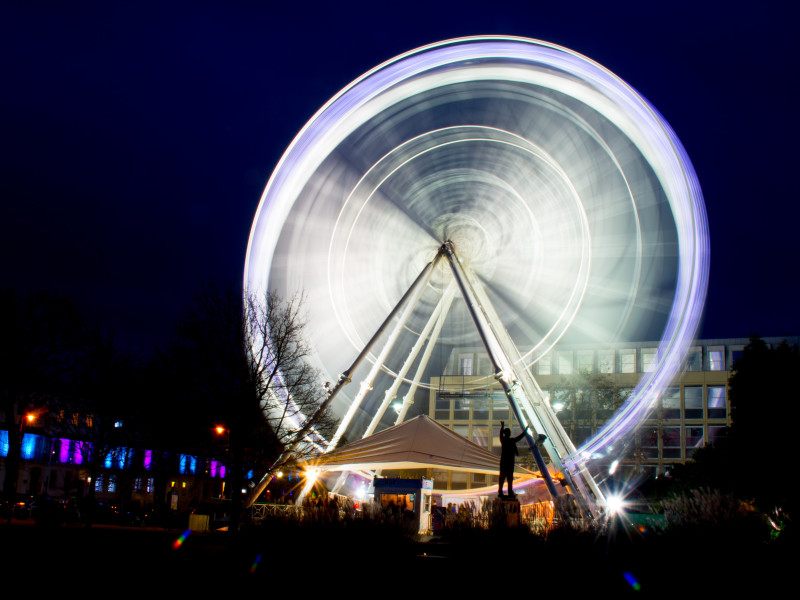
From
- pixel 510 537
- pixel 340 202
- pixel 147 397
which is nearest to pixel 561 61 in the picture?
pixel 340 202

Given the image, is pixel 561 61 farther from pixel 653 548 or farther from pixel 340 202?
pixel 653 548

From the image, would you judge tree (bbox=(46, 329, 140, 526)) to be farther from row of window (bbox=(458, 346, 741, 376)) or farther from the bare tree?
row of window (bbox=(458, 346, 741, 376))

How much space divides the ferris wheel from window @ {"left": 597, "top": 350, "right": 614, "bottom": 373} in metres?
46.2

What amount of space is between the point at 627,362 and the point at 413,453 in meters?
52.3

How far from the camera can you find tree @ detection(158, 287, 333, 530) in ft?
66.7

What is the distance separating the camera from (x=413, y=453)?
1880 centimetres

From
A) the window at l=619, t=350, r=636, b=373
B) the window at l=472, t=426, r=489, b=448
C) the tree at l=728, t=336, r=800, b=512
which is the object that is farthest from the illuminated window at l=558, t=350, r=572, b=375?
the tree at l=728, t=336, r=800, b=512

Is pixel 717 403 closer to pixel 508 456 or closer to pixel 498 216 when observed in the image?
pixel 498 216

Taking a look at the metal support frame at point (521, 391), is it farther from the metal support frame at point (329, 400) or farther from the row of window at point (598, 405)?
the row of window at point (598, 405)

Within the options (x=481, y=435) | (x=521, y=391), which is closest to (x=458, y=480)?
(x=481, y=435)

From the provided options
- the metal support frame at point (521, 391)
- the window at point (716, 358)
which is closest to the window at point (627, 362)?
the window at point (716, 358)

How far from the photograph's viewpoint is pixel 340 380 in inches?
780

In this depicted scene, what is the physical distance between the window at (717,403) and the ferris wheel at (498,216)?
45.7 metres

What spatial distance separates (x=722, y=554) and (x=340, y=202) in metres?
15.7
